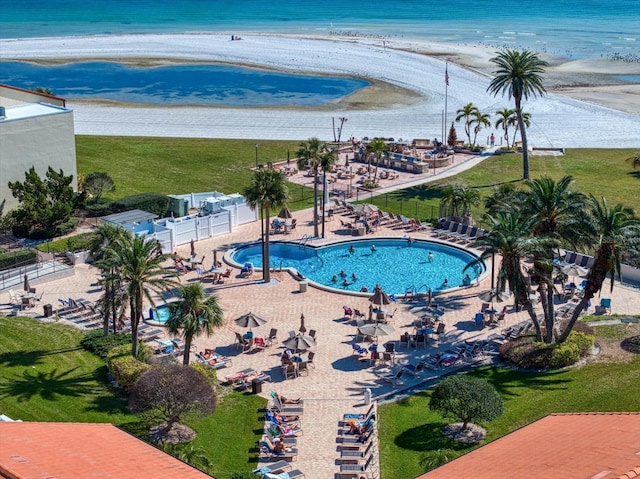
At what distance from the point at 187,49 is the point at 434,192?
98.1 m

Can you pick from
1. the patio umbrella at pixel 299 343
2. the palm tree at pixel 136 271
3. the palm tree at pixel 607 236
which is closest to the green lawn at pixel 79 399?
the palm tree at pixel 136 271

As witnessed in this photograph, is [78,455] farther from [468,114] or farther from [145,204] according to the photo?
[468,114]

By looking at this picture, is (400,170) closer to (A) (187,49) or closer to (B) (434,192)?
(B) (434,192)

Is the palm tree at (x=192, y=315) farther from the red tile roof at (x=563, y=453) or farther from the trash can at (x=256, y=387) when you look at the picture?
the red tile roof at (x=563, y=453)

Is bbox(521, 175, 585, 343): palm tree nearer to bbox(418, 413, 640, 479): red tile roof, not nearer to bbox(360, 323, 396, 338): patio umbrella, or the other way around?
bbox(360, 323, 396, 338): patio umbrella

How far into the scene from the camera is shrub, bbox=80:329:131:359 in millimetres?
42031

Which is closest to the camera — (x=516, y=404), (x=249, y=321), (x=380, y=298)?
(x=516, y=404)

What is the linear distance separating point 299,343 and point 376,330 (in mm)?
3865

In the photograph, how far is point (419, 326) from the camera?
45219 millimetres

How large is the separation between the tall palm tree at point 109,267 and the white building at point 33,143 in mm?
19239

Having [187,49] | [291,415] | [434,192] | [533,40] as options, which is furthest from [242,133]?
[533,40]

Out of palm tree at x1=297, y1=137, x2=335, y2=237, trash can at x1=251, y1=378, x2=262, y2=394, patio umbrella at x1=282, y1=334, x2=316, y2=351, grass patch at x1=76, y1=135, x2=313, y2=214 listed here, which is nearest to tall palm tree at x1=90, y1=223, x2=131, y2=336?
trash can at x1=251, y1=378, x2=262, y2=394

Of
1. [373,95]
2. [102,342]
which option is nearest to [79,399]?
[102,342]

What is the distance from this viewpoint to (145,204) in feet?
206
